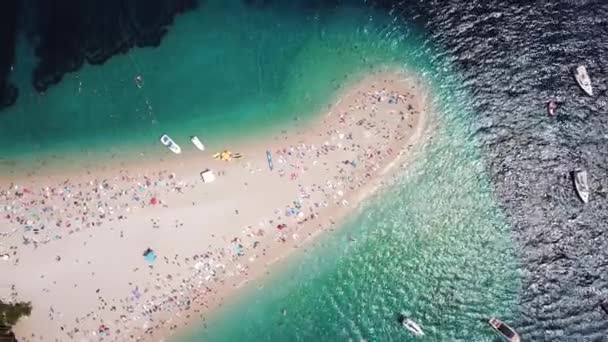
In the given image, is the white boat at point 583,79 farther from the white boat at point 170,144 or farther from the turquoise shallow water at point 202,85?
the white boat at point 170,144

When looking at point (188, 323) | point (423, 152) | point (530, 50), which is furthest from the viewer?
point (530, 50)

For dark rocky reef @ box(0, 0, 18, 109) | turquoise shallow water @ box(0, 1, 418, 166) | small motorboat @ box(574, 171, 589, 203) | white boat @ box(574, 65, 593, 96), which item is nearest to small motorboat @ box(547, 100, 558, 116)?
white boat @ box(574, 65, 593, 96)

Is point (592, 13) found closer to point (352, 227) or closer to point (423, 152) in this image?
point (423, 152)

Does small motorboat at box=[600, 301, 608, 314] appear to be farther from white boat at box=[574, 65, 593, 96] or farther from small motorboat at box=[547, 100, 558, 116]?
white boat at box=[574, 65, 593, 96]

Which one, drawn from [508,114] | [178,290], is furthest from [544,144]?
[178,290]

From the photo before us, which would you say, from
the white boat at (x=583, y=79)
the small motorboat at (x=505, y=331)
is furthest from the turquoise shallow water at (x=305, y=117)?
the white boat at (x=583, y=79)

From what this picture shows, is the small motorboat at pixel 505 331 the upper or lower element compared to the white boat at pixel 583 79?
lower
